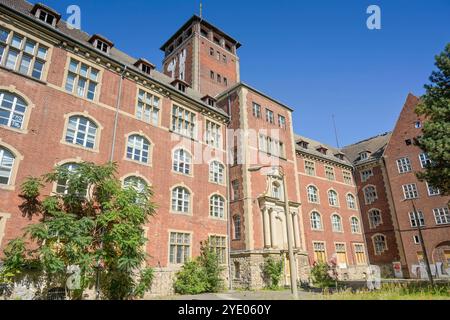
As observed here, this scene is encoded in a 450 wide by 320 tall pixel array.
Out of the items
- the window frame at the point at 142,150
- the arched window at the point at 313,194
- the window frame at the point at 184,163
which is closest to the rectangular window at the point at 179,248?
the window frame at the point at 184,163

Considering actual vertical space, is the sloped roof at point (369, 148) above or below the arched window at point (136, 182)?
above

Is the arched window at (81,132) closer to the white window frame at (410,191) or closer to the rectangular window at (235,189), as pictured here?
the rectangular window at (235,189)

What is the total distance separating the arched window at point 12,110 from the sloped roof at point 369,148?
4024 centimetres

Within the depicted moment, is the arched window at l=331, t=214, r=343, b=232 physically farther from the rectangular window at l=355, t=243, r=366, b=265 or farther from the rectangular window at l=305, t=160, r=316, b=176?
the rectangular window at l=305, t=160, r=316, b=176

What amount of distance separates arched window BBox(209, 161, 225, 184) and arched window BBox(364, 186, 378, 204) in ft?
78.6

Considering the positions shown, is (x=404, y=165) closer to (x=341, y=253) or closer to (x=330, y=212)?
(x=330, y=212)

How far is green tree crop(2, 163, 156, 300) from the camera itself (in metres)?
13.3

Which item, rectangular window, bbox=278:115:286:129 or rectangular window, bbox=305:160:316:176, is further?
rectangular window, bbox=305:160:316:176

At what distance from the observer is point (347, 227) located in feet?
119

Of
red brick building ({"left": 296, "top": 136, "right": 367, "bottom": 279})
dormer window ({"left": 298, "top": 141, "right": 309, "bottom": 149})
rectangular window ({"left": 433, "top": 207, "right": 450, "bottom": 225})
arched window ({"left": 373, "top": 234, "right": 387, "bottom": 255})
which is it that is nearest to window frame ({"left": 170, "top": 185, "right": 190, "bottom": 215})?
red brick building ({"left": 296, "top": 136, "right": 367, "bottom": 279})

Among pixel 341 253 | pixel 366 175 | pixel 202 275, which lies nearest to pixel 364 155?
pixel 366 175

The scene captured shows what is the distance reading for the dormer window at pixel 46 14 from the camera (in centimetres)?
1840
